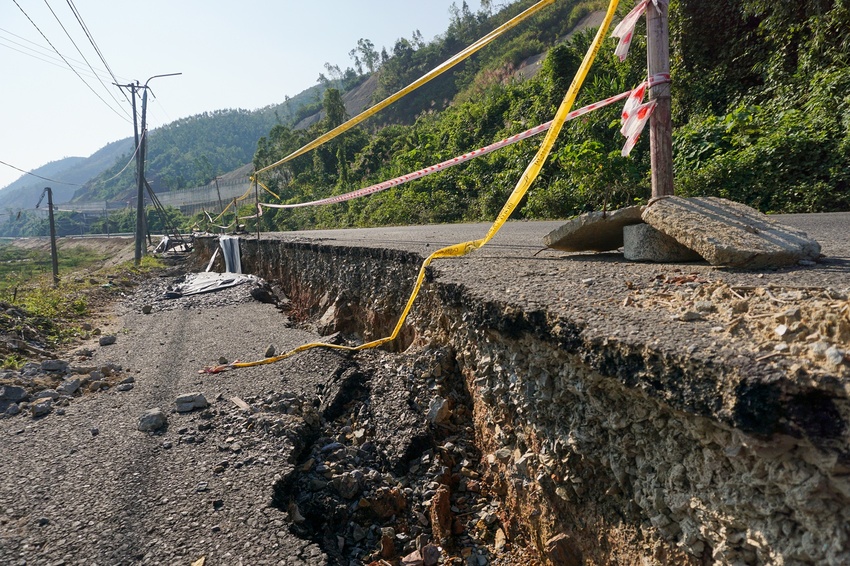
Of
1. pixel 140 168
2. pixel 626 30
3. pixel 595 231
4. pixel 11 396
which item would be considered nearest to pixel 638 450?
pixel 595 231

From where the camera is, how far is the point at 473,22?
57.7 metres

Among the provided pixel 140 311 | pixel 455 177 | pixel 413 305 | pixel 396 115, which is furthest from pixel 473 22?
pixel 413 305

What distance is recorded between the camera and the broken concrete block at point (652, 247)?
2988 mm

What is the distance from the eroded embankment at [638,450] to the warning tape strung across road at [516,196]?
816 millimetres

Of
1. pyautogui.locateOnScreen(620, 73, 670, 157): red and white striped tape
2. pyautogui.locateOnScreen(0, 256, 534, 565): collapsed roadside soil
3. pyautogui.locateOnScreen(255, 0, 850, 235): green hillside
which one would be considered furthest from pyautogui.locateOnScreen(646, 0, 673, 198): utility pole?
pyautogui.locateOnScreen(0, 256, 534, 565): collapsed roadside soil

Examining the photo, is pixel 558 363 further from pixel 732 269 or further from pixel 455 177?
pixel 455 177

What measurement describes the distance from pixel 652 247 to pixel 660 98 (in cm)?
85

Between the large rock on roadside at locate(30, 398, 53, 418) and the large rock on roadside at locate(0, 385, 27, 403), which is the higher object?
the large rock on roadside at locate(0, 385, 27, 403)

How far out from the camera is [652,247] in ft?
10.1

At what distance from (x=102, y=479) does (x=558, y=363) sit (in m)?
Answer: 2.77

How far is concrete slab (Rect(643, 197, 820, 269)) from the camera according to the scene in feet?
8.27

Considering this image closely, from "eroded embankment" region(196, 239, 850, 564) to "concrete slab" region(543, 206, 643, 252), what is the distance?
87 centimetres

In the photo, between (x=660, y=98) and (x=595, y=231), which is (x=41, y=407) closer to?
(x=595, y=231)

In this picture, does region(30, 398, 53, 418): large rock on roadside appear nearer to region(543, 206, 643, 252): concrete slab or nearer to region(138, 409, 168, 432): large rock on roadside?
region(138, 409, 168, 432): large rock on roadside
